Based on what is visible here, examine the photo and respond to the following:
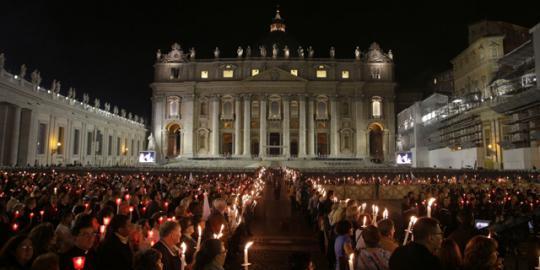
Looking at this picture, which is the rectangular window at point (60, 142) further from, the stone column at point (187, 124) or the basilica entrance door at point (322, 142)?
the basilica entrance door at point (322, 142)

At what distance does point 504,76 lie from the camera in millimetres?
47312

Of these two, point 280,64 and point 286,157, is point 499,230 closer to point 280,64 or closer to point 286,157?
point 286,157

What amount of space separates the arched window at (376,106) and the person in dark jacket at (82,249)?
71.9 metres

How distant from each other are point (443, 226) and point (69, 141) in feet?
172

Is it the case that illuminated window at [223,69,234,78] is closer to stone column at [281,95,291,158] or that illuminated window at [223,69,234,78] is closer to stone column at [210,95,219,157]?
stone column at [210,95,219,157]

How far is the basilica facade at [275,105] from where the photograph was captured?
71688 millimetres

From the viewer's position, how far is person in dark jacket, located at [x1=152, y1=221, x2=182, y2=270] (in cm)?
518

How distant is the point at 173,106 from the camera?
7425 cm

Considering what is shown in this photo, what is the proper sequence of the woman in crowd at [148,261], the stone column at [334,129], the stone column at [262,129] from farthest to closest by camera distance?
the stone column at [334,129], the stone column at [262,129], the woman in crowd at [148,261]

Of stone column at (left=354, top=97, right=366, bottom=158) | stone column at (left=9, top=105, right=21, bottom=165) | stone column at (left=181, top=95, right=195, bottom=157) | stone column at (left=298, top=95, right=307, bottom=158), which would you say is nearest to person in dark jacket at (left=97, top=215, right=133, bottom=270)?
stone column at (left=9, top=105, right=21, bottom=165)

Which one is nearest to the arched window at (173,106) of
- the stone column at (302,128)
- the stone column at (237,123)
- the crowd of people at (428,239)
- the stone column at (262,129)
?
the stone column at (237,123)

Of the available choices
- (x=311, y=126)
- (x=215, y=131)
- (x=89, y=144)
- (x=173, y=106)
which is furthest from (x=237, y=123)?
(x=89, y=144)

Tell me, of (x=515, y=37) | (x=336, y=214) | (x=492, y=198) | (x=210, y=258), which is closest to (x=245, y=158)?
(x=515, y=37)

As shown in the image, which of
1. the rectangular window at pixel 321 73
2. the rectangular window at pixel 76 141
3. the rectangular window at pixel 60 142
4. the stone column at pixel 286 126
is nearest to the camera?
the rectangular window at pixel 60 142
